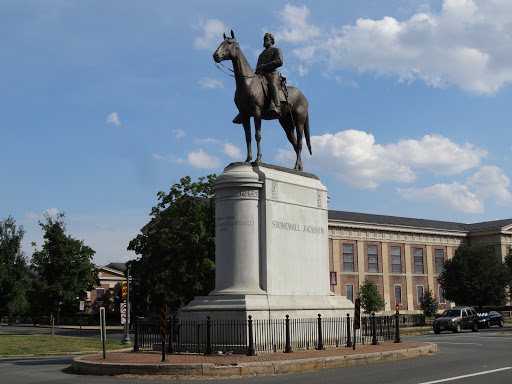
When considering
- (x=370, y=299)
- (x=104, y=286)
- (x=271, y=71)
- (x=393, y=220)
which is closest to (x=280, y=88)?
(x=271, y=71)

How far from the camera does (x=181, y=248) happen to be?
1716 inches

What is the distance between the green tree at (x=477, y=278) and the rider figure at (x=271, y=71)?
160 feet

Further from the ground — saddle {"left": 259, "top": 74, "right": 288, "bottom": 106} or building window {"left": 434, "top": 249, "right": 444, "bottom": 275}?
saddle {"left": 259, "top": 74, "right": 288, "bottom": 106}

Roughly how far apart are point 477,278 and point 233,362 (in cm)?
5390

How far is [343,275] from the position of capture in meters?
68.9

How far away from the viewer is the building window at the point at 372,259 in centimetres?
7162

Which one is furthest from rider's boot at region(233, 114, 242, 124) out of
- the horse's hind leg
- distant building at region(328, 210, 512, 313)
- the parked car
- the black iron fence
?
distant building at region(328, 210, 512, 313)

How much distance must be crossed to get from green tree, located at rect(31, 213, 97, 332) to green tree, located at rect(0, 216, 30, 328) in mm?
1422

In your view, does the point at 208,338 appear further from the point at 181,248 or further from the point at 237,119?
the point at 181,248

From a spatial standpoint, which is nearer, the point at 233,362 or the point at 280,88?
the point at 233,362

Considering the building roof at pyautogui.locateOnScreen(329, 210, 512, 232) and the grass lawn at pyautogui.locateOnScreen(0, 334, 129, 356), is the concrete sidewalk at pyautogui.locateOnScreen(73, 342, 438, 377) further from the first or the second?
the building roof at pyautogui.locateOnScreen(329, 210, 512, 232)

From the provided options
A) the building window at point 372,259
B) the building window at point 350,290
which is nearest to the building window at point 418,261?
the building window at point 372,259

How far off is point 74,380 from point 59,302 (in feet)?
124

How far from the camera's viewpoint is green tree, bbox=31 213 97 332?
49344 mm
